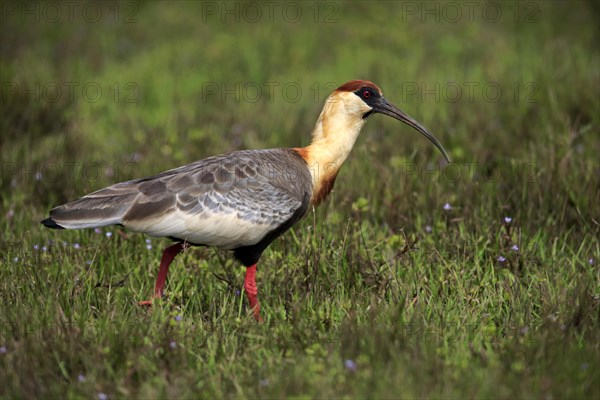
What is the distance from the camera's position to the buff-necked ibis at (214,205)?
16.4 ft

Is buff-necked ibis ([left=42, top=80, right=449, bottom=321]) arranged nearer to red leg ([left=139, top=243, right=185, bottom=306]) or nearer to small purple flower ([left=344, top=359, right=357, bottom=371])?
red leg ([left=139, top=243, right=185, bottom=306])

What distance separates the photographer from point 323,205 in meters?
6.46

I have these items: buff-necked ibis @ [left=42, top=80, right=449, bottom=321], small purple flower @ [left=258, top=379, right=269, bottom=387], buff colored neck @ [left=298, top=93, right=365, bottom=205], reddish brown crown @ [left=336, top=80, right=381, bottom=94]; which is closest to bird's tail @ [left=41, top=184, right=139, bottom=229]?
buff-necked ibis @ [left=42, top=80, right=449, bottom=321]

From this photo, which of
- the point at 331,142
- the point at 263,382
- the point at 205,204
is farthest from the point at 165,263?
the point at 263,382

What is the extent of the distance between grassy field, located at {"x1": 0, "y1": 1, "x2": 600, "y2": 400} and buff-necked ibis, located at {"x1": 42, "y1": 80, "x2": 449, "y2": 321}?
29 cm

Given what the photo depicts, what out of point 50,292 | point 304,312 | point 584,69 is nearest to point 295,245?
point 304,312

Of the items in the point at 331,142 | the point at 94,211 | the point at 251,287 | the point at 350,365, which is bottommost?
the point at 251,287

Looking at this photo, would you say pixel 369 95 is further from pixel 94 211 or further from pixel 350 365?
pixel 350 365

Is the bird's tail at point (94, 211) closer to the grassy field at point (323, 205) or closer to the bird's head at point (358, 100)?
the grassy field at point (323, 205)

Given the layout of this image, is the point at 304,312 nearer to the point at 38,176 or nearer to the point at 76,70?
the point at 38,176

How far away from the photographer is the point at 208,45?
11.0 meters

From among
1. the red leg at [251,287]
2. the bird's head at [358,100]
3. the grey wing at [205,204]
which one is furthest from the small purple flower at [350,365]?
the bird's head at [358,100]

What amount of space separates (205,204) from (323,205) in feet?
5.09

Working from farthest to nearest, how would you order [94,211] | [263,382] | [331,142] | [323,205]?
1. [323,205]
2. [331,142]
3. [94,211]
4. [263,382]
